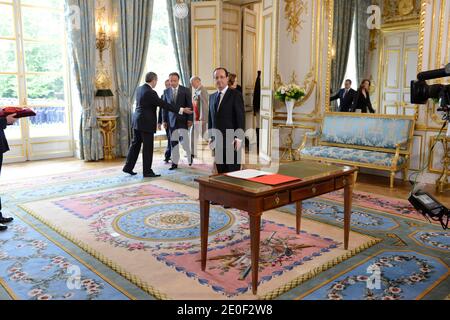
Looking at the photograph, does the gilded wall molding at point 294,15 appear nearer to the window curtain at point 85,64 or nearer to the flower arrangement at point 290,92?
the flower arrangement at point 290,92

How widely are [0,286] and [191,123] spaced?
15.2 feet

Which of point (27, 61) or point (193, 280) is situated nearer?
point (193, 280)

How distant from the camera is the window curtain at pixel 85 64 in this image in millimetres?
7566

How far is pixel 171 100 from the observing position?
7.14 metres

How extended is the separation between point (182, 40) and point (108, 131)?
2.55 meters

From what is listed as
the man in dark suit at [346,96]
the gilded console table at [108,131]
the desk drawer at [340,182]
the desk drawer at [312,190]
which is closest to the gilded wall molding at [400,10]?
the man in dark suit at [346,96]

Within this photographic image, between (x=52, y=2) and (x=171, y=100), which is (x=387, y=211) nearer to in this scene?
(x=171, y=100)

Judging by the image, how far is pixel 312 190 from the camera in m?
3.09

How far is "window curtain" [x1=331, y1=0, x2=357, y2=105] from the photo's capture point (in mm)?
7145

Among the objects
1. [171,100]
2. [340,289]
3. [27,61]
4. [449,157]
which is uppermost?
[27,61]

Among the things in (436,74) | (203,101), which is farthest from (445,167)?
(203,101)

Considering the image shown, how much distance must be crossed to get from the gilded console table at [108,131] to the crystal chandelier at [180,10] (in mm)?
2485

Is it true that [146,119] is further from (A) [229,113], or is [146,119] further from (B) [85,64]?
(B) [85,64]

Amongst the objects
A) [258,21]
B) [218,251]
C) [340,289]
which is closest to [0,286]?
[218,251]
